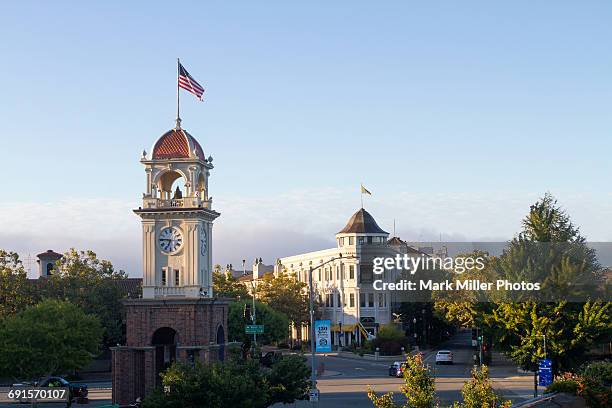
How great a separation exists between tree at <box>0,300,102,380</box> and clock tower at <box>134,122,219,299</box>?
35.1 ft

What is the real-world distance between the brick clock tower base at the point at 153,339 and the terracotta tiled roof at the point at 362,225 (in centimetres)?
6421

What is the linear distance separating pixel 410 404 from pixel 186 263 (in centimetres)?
2701

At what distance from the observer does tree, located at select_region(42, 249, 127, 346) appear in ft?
260

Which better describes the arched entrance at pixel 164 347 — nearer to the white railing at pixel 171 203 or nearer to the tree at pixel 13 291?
the white railing at pixel 171 203

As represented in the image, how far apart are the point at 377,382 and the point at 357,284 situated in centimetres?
4365

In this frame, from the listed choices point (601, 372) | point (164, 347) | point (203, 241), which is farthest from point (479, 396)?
point (203, 241)

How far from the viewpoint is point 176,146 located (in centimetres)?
5041

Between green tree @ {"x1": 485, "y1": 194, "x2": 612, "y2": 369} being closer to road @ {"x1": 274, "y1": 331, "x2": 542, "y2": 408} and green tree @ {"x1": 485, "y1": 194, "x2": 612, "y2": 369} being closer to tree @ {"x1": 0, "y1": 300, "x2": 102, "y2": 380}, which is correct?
road @ {"x1": 274, "y1": 331, "x2": 542, "y2": 408}

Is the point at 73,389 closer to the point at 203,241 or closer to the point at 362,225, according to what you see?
the point at 203,241

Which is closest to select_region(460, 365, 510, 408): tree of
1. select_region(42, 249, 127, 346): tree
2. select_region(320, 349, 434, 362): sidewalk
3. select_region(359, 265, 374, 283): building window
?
select_region(42, 249, 127, 346): tree

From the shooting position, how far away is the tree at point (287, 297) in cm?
10838

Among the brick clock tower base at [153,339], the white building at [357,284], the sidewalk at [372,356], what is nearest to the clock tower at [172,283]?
the brick clock tower base at [153,339]

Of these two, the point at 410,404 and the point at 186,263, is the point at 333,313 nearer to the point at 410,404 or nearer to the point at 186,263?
the point at 186,263

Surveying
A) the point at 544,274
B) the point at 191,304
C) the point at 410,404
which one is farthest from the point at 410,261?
the point at 410,404
